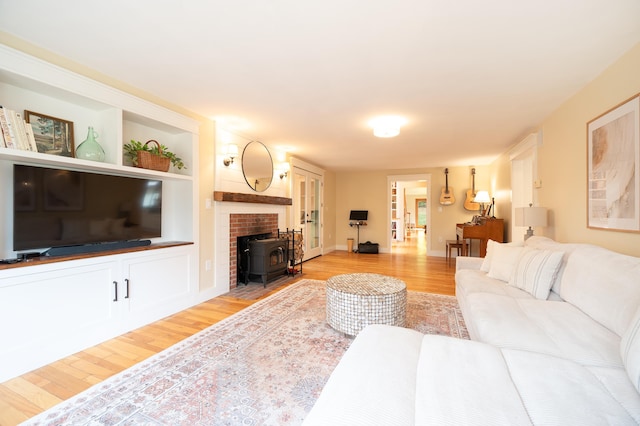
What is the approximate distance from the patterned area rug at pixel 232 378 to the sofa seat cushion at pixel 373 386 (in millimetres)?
592

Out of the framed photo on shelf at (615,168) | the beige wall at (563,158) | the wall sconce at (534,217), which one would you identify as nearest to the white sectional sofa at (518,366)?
the framed photo on shelf at (615,168)

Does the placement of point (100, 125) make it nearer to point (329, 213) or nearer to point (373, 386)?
point (373, 386)

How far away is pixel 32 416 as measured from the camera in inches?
58.2

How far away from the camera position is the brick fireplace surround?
12.6 ft

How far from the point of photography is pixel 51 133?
2.23 metres

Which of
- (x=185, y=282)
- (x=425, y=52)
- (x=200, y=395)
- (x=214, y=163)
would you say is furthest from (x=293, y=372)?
(x=214, y=163)

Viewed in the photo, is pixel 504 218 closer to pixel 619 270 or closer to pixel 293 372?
pixel 619 270

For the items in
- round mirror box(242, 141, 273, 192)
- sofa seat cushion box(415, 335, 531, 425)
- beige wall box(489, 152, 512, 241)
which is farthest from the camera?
beige wall box(489, 152, 512, 241)

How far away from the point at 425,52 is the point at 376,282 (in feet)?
6.72

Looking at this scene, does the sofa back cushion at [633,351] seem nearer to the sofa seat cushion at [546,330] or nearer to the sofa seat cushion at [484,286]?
the sofa seat cushion at [546,330]

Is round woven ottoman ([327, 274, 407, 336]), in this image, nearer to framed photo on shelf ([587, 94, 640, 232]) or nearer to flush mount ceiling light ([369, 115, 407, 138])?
framed photo on shelf ([587, 94, 640, 232])

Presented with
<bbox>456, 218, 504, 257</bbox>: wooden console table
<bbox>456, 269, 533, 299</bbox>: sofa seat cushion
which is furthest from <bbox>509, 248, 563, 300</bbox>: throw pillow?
<bbox>456, 218, 504, 257</bbox>: wooden console table

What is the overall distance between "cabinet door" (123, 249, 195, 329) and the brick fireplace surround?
0.68 metres

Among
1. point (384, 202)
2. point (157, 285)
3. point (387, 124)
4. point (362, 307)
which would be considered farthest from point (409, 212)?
point (157, 285)
